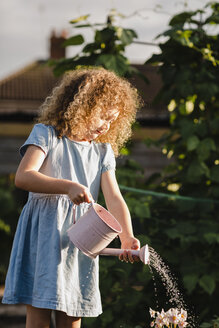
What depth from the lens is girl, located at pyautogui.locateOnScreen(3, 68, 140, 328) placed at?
5.98 ft

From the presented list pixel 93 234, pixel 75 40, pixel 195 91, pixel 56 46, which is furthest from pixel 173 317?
pixel 56 46

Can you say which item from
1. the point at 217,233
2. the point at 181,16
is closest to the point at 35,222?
the point at 217,233

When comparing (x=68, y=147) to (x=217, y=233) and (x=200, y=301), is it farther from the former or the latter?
(x=200, y=301)

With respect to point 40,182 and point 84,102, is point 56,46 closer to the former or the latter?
point 84,102

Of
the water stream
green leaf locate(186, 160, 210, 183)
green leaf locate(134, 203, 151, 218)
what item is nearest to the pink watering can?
the water stream

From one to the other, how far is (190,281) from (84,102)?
4.19 ft

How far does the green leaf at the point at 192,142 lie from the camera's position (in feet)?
10.0

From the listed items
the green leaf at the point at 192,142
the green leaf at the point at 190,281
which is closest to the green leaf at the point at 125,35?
the green leaf at the point at 192,142

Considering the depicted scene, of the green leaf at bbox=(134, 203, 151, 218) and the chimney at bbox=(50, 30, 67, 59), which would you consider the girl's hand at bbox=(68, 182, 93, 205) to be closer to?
the green leaf at bbox=(134, 203, 151, 218)

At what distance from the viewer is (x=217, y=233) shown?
2.90m

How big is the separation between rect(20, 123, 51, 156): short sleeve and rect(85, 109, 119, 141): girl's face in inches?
6.3

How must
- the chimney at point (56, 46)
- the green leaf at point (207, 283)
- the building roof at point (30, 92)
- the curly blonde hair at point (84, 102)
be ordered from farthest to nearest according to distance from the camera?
the chimney at point (56, 46) < the building roof at point (30, 92) < the green leaf at point (207, 283) < the curly blonde hair at point (84, 102)

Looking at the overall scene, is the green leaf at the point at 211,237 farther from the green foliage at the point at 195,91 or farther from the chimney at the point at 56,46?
the chimney at the point at 56,46

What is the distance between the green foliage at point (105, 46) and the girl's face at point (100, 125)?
1039 millimetres
